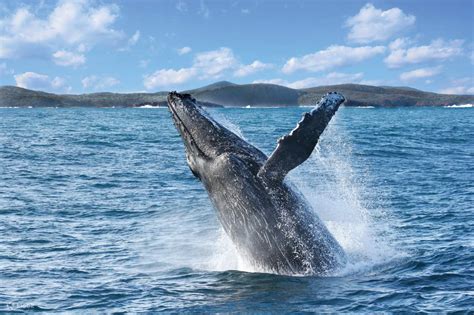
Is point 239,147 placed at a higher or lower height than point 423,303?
higher

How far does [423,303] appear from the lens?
8.10 metres

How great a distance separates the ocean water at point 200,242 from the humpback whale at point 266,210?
250 mm

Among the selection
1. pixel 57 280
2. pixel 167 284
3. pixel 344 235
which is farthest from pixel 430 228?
pixel 57 280

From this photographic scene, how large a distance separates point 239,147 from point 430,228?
531 centimetres

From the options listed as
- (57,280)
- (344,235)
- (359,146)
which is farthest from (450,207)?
(359,146)

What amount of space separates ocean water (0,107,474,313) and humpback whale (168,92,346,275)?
25 cm

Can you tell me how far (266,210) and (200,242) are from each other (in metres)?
3.89

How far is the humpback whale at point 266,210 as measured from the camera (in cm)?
926

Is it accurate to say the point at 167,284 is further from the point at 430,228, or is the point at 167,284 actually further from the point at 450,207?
the point at 450,207

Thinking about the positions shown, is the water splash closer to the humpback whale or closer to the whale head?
the humpback whale

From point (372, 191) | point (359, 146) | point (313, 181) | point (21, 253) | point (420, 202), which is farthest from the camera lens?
point (359, 146)

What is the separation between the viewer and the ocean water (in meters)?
8.53

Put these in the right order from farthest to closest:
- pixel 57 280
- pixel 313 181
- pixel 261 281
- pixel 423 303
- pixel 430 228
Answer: pixel 313 181
pixel 430 228
pixel 57 280
pixel 261 281
pixel 423 303

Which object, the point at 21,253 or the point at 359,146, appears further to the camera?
the point at 359,146
